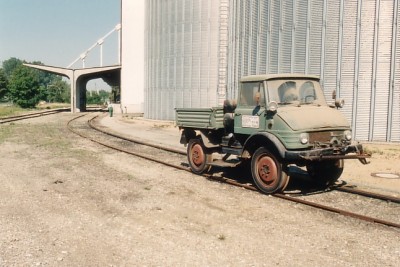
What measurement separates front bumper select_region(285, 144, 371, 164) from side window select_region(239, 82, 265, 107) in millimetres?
1548

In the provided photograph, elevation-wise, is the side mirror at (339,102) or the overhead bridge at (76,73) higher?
the overhead bridge at (76,73)

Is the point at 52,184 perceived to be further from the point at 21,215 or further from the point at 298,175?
the point at 298,175

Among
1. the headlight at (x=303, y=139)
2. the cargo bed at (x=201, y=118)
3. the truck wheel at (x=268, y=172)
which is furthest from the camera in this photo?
the cargo bed at (x=201, y=118)

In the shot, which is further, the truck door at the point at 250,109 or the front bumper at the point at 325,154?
the truck door at the point at 250,109

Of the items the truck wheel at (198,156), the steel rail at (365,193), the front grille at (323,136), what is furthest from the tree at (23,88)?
the front grille at (323,136)

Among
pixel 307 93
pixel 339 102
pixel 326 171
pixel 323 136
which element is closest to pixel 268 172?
pixel 323 136

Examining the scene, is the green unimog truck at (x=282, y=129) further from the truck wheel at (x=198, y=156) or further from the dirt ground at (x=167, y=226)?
the dirt ground at (x=167, y=226)

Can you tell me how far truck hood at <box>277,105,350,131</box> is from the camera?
8.63 meters

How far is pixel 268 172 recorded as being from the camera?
9.26 meters

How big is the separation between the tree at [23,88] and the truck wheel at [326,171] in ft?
228

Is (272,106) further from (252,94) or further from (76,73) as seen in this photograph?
(76,73)

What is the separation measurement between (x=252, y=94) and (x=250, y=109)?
374 millimetres

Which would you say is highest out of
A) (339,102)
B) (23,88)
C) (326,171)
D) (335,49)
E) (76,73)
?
(76,73)

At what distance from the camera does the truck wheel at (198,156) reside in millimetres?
11562
